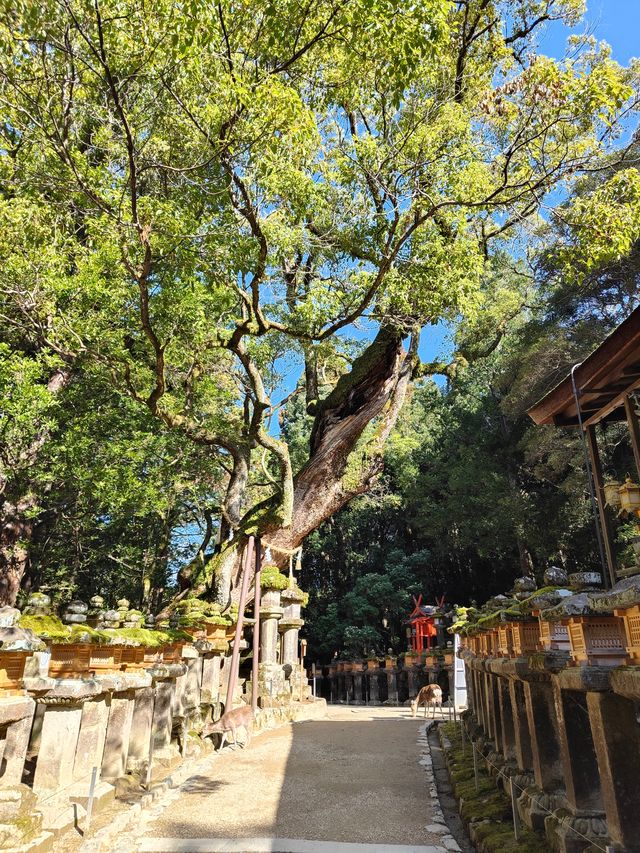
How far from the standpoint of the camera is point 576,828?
321 centimetres

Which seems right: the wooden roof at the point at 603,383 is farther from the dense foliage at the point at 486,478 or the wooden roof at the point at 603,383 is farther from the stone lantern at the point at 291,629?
the stone lantern at the point at 291,629

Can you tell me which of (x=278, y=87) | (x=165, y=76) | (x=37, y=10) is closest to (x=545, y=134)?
(x=278, y=87)

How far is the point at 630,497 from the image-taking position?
562cm

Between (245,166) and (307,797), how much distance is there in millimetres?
7511

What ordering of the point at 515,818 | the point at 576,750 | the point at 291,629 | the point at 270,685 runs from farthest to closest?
the point at 291,629, the point at 270,685, the point at 515,818, the point at 576,750

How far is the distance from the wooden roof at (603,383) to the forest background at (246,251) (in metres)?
2.29

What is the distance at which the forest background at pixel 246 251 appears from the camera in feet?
20.4

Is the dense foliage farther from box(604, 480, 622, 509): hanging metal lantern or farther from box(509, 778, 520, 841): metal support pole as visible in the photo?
box(509, 778, 520, 841): metal support pole

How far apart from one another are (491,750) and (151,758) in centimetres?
374

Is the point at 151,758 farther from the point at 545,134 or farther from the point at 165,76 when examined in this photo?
the point at 545,134

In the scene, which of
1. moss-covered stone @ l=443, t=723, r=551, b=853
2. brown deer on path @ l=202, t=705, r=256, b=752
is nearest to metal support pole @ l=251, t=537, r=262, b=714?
brown deer on path @ l=202, t=705, r=256, b=752

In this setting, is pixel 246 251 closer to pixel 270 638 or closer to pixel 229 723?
pixel 229 723

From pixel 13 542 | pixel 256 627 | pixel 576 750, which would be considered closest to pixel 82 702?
pixel 576 750

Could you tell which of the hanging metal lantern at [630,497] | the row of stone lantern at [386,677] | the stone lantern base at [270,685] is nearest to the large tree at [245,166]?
the stone lantern base at [270,685]
